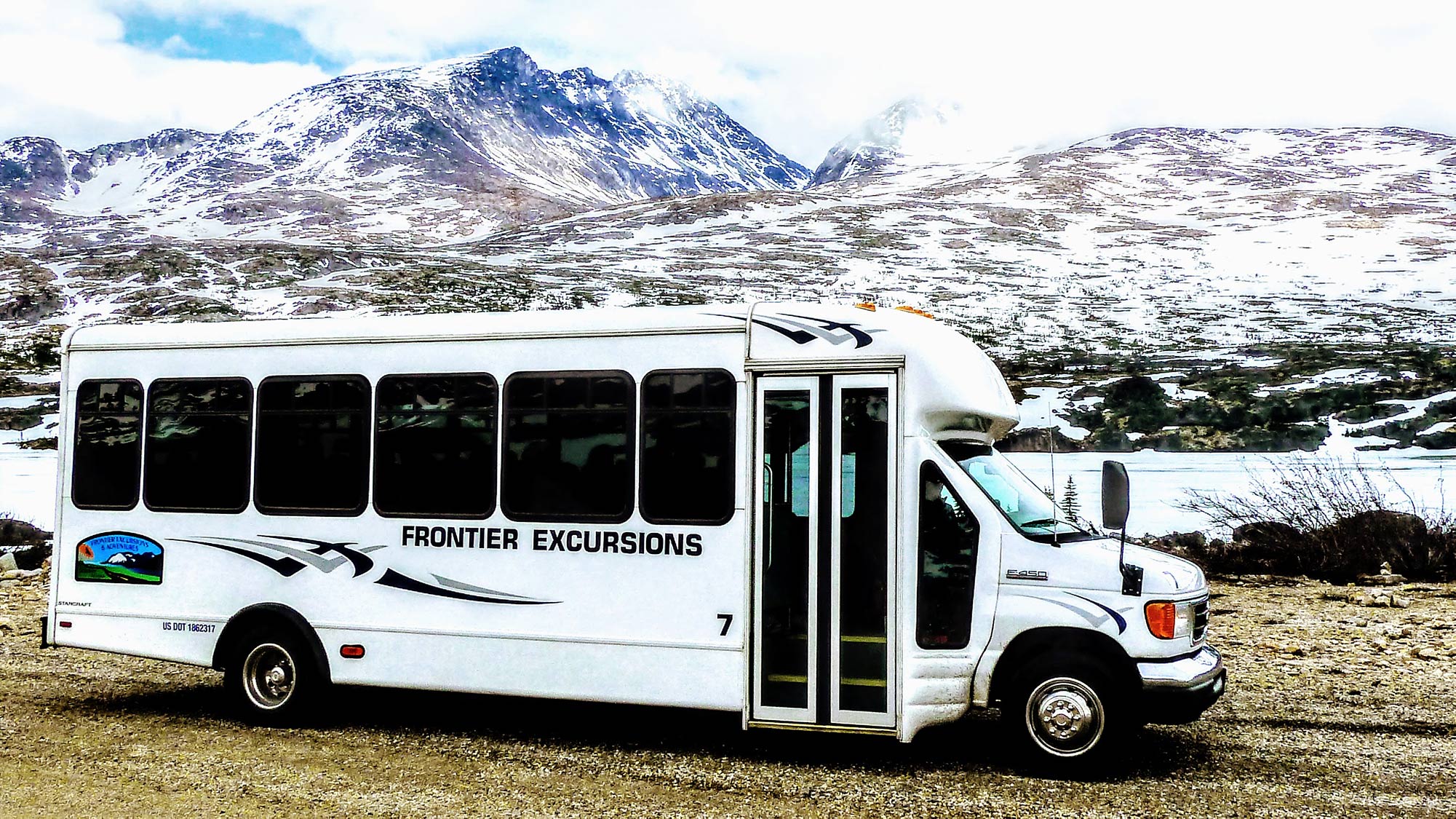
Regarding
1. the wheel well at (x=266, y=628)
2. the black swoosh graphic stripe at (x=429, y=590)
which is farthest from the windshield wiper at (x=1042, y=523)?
the wheel well at (x=266, y=628)

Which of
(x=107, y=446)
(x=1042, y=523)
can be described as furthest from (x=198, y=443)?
(x=1042, y=523)

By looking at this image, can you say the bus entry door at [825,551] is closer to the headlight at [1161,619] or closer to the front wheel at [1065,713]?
the front wheel at [1065,713]

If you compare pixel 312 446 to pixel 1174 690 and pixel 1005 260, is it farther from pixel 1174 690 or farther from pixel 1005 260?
pixel 1005 260

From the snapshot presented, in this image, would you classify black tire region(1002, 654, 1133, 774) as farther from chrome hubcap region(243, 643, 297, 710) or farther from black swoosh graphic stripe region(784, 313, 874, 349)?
chrome hubcap region(243, 643, 297, 710)

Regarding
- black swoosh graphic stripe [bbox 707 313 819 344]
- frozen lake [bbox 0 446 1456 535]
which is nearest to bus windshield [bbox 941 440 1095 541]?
black swoosh graphic stripe [bbox 707 313 819 344]

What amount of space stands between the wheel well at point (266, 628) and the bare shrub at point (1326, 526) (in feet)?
35.9

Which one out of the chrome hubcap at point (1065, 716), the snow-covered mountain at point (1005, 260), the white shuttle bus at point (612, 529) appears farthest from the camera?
the snow-covered mountain at point (1005, 260)

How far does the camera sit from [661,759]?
6578 mm

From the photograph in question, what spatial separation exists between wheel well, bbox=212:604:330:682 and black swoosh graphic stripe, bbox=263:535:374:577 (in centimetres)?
44

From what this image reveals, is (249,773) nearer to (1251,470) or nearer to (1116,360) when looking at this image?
(1251,470)

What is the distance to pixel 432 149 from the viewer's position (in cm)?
15562

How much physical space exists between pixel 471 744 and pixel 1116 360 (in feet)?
57.1

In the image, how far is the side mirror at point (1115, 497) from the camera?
225 inches

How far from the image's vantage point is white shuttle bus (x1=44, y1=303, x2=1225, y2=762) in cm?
605
